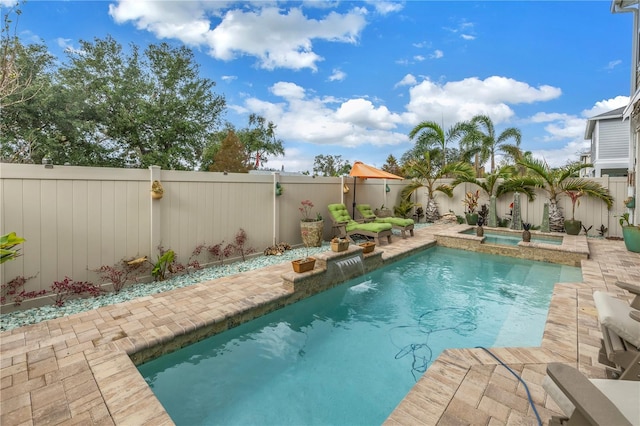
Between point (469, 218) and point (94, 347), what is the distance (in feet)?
38.3

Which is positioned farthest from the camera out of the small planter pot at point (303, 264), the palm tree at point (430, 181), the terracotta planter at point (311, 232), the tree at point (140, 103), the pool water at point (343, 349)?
the tree at point (140, 103)

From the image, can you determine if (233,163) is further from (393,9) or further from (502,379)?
(502,379)

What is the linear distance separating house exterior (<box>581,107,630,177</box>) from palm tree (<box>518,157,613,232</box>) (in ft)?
25.0

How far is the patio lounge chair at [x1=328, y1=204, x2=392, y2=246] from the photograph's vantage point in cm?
820

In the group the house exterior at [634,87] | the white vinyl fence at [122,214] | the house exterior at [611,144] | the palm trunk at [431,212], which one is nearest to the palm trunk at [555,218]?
the house exterior at [634,87]

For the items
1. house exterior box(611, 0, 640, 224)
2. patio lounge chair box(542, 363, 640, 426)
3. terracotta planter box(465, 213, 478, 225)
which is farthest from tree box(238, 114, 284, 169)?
patio lounge chair box(542, 363, 640, 426)

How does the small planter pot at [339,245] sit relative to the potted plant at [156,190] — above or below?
below

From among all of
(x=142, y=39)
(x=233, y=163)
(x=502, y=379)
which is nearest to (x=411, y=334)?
(x=502, y=379)

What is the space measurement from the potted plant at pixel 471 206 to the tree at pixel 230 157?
1543cm

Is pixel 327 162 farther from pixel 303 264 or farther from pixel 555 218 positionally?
pixel 303 264

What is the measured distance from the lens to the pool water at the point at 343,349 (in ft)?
8.89

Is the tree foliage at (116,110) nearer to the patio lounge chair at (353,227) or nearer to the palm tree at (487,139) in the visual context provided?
the patio lounge chair at (353,227)

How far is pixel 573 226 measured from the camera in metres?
9.40

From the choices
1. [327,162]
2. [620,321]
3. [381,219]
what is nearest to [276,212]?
[381,219]
